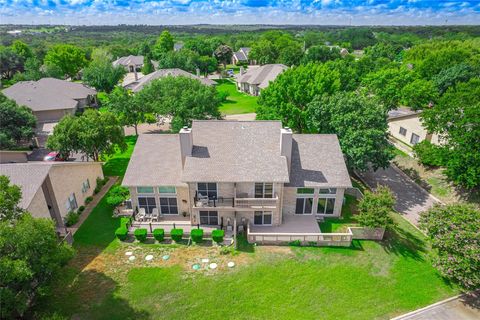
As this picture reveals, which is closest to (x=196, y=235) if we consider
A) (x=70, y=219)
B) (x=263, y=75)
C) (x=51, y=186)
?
(x=70, y=219)

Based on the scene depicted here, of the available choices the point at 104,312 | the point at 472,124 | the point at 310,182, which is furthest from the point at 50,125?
the point at 472,124

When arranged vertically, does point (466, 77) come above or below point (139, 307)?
above

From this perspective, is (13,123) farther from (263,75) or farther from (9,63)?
(9,63)

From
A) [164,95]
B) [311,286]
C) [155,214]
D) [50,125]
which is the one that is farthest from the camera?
[50,125]

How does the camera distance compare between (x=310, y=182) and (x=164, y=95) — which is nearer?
(x=310, y=182)

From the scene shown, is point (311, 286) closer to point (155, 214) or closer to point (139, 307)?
point (139, 307)

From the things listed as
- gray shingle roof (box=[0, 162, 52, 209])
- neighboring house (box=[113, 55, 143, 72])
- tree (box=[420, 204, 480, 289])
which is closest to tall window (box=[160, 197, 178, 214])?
gray shingle roof (box=[0, 162, 52, 209])
